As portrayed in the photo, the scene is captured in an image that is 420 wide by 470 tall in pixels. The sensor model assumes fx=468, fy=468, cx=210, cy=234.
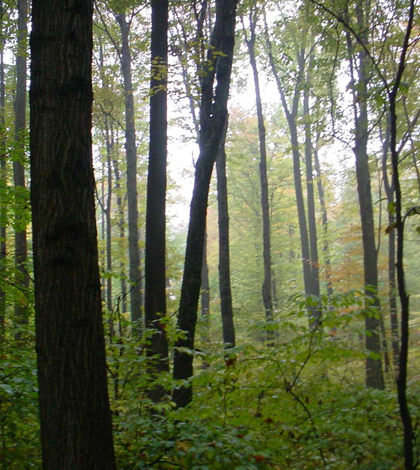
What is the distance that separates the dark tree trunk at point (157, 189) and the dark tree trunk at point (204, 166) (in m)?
0.58

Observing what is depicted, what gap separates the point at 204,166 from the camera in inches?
281

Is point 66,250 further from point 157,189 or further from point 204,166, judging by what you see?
point 157,189

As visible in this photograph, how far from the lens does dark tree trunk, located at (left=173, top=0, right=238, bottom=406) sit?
668 cm

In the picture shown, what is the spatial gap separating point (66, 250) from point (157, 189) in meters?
4.88

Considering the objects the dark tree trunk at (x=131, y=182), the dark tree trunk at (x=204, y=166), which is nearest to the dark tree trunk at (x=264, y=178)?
the dark tree trunk at (x=131, y=182)

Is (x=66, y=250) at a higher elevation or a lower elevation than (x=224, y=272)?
lower

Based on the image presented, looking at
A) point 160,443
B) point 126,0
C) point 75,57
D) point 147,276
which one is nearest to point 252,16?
point 126,0

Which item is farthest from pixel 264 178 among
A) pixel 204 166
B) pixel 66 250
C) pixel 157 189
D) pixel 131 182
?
pixel 66 250

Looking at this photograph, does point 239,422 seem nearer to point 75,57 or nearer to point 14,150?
point 75,57

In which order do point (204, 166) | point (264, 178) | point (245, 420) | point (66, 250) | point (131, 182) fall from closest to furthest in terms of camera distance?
1. point (66, 250)
2. point (245, 420)
3. point (204, 166)
4. point (131, 182)
5. point (264, 178)

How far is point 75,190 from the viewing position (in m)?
3.05

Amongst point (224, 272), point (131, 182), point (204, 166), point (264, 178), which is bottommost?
point (224, 272)

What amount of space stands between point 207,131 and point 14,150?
318 centimetres

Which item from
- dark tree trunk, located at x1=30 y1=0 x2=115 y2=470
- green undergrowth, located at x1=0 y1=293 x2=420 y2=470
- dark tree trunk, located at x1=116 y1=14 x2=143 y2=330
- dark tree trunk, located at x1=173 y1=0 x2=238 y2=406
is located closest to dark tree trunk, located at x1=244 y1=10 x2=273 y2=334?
dark tree trunk, located at x1=116 y1=14 x2=143 y2=330
